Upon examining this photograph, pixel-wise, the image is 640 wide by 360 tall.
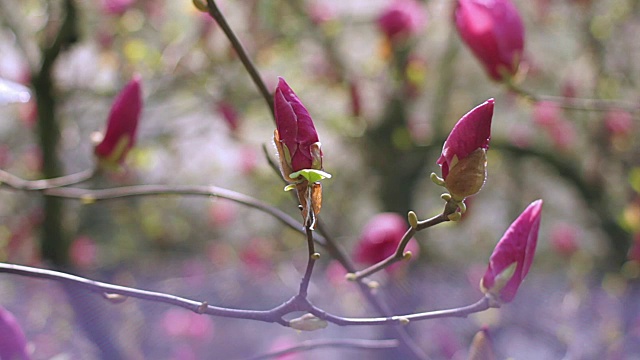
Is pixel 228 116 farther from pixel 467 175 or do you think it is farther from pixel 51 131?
pixel 467 175

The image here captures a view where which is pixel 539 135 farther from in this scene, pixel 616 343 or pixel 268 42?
pixel 616 343

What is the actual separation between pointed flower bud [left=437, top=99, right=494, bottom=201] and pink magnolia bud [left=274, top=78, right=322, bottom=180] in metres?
0.08

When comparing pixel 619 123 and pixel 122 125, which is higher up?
pixel 122 125

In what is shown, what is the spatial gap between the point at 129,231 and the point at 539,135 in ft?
4.36

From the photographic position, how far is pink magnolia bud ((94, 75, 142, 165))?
61 cm

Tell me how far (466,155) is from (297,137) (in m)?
0.10

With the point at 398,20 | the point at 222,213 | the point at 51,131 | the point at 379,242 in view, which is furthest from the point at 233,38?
the point at 222,213

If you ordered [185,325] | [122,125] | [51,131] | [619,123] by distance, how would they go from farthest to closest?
1. [619,123]
2. [185,325]
3. [51,131]
4. [122,125]

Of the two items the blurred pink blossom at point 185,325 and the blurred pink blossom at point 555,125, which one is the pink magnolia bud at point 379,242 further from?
the blurred pink blossom at point 555,125

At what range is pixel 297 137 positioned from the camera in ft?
1.27

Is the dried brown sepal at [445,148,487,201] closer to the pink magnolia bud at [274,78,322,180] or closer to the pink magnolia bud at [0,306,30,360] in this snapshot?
the pink magnolia bud at [274,78,322,180]

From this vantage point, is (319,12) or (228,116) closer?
(228,116)

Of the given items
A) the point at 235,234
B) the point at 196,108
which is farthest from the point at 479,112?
the point at 235,234

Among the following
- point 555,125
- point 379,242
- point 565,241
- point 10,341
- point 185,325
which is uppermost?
point 10,341
